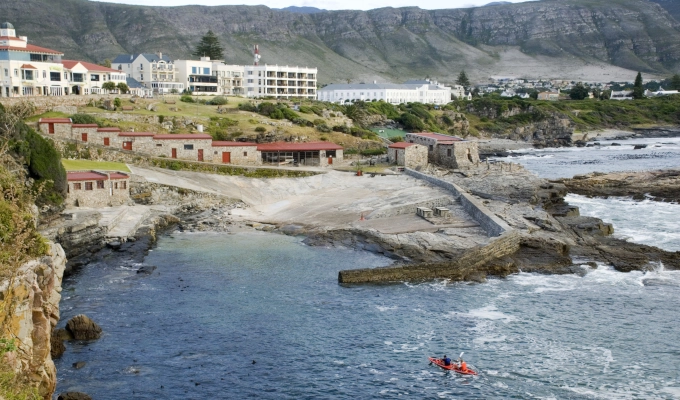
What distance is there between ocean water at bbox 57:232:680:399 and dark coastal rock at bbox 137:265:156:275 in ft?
1.53

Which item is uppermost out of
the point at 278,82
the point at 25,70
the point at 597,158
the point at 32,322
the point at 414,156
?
the point at 278,82

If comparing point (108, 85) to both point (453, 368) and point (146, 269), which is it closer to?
point (146, 269)

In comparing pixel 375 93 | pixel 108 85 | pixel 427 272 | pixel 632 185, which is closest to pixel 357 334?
pixel 427 272

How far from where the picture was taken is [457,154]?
244 feet

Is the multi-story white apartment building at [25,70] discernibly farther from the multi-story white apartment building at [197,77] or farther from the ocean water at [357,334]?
the ocean water at [357,334]

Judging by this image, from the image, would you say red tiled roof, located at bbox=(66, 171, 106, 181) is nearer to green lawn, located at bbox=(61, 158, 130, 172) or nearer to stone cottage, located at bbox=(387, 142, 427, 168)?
green lawn, located at bbox=(61, 158, 130, 172)

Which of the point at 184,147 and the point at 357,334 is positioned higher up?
the point at 184,147

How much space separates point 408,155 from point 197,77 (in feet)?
183

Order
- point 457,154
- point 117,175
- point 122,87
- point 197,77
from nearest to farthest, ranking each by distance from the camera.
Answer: point 117,175, point 457,154, point 122,87, point 197,77

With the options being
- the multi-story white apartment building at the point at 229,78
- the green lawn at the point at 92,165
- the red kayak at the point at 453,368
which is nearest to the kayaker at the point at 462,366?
the red kayak at the point at 453,368

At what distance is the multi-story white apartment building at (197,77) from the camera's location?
113812 millimetres

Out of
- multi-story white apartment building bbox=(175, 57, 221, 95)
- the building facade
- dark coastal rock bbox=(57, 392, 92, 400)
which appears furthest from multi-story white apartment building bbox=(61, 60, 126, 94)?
dark coastal rock bbox=(57, 392, 92, 400)

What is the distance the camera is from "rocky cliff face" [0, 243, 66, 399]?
17447 millimetres

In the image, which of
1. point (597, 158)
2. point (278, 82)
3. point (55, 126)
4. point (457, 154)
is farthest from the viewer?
point (278, 82)
